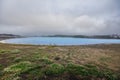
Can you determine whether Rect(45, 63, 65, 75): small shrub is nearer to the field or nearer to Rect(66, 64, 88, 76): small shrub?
the field

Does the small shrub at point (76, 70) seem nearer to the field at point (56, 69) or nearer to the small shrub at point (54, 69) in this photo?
the field at point (56, 69)

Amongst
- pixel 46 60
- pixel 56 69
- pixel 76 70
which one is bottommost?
pixel 76 70

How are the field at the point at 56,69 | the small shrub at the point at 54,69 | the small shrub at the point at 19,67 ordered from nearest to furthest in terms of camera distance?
1. the field at the point at 56,69
2. the small shrub at the point at 54,69
3. the small shrub at the point at 19,67

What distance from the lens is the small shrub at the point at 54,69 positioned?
22.0m

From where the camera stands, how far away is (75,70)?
74.6 ft

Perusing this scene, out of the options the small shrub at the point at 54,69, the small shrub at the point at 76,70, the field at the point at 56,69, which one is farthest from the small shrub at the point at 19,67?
the small shrub at the point at 76,70

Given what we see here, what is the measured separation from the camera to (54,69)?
22641mm

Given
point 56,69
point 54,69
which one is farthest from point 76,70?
point 54,69

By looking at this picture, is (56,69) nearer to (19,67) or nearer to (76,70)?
(76,70)

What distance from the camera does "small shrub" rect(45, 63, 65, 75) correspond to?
22047mm

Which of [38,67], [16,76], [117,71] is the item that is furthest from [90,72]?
[16,76]

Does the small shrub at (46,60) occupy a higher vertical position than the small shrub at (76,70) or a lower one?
higher

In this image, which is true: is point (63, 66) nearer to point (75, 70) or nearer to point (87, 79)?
point (75, 70)

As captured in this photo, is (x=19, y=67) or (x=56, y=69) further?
(x=19, y=67)
